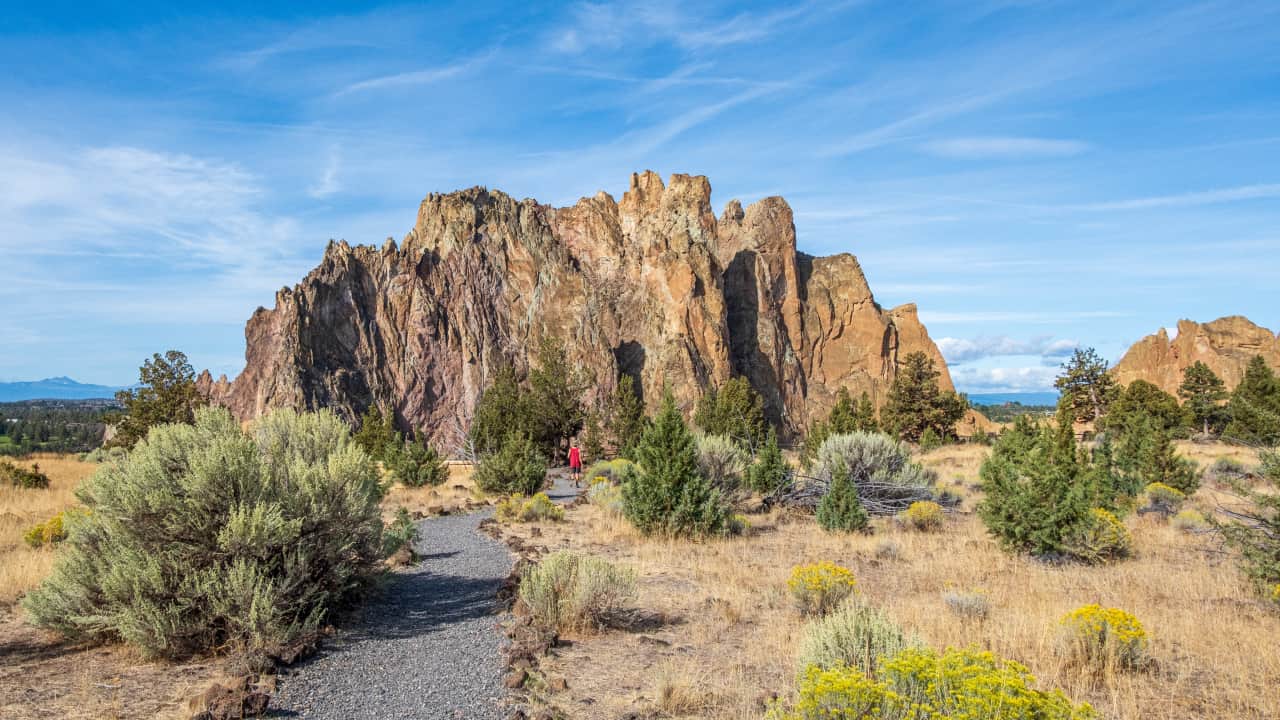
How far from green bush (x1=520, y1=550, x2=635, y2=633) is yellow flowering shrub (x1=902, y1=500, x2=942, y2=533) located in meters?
7.65

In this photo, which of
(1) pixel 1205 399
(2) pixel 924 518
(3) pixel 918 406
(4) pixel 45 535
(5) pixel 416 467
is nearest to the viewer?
(4) pixel 45 535

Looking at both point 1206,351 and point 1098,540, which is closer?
point 1098,540

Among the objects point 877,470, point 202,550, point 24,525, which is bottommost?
point 24,525

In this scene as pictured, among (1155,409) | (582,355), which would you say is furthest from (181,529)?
(582,355)

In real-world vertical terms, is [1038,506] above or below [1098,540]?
above

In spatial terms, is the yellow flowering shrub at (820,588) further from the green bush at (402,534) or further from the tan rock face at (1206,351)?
the tan rock face at (1206,351)

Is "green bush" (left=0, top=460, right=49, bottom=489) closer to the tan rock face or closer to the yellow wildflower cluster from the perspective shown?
the yellow wildflower cluster

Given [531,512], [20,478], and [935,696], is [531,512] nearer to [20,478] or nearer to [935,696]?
[935,696]

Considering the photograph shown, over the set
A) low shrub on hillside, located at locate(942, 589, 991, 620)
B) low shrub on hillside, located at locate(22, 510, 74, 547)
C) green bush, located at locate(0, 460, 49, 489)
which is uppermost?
green bush, located at locate(0, 460, 49, 489)

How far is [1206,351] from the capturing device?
64625 mm

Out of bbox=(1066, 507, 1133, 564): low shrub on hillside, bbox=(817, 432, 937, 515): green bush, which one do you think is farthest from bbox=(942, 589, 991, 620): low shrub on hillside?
bbox=(817, 432, 937, 515): green bush

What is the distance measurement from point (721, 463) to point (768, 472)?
6.11ft

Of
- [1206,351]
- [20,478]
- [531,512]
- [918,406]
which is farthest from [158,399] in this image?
[1206,351]

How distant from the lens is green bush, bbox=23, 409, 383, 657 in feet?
19.2
